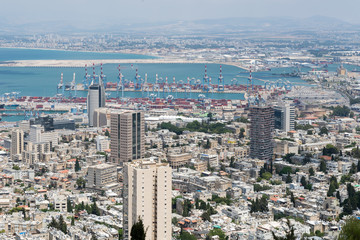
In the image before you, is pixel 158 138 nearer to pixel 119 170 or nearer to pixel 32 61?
pixel 119 170

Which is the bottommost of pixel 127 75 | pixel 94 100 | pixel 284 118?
pixel 127 75

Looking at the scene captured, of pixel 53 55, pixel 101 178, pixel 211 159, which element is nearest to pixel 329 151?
Answer: pixel 211 159

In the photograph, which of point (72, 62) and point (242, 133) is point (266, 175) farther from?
point (72, 62)

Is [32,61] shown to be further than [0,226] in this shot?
Yes

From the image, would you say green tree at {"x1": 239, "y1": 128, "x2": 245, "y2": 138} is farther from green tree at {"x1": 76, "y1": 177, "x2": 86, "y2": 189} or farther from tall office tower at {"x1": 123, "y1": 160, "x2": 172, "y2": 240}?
tall office tower at {"x1": 123, "y1": 160, "x2": 172, "y2": 240}

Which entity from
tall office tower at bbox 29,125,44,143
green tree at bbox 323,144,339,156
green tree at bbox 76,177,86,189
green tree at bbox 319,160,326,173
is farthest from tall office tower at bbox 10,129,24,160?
green tree at bbox 323,144,339,156

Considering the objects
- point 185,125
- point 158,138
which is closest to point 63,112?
point 185,125

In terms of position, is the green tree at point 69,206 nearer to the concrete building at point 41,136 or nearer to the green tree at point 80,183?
the green tree at point 80,183
